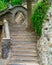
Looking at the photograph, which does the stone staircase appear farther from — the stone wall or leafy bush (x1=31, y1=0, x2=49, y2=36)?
the stone wall

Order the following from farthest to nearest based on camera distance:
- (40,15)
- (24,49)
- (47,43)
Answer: (24,49)
(40,15)
(47,43)

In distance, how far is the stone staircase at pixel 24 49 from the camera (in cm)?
1433

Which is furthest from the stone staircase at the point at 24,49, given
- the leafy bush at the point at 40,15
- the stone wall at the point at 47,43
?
the stone wall at the point at 47,43

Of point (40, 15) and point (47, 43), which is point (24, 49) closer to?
point (40, 15)

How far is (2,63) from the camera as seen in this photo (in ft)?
45.7

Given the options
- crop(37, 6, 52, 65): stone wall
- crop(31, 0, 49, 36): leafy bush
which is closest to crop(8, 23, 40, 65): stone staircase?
crop(31, 0, 49, 36): leafy bush

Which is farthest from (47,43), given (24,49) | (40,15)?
(24,49)

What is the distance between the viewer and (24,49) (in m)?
15.5

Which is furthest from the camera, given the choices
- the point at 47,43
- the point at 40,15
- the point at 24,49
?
the point at 24,49

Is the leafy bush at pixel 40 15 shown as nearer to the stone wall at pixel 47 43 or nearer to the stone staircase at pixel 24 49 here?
the stone staircase at pixel 24 49

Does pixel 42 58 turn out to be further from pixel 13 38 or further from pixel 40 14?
pixel 13 38

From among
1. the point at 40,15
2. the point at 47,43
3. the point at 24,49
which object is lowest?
the point at 24,49

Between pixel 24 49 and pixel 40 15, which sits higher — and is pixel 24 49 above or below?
below

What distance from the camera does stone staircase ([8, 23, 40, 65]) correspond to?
14328mm
